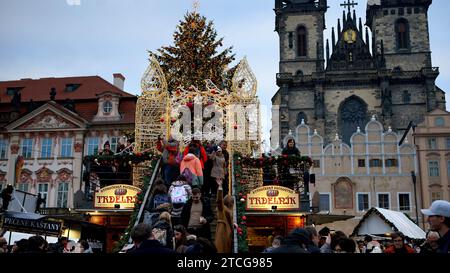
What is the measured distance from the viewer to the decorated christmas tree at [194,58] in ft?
77.5

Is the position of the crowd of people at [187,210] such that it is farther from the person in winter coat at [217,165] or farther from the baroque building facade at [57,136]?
the baroque building facade at [57,136]

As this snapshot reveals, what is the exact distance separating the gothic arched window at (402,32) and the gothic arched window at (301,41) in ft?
35.4

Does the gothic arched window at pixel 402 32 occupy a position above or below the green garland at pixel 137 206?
above

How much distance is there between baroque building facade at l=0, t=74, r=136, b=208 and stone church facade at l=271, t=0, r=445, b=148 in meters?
19.5

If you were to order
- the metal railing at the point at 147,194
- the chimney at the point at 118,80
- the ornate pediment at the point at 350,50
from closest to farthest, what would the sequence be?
the metal railing at the point at 147,194
the chimney at the point at 118,80
the ornate pediment at the point at 350,50

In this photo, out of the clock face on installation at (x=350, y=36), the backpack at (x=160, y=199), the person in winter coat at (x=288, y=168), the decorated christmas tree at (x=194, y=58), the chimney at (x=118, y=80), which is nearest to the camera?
the backpack at (x=160, y=199)

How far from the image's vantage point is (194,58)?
23766mm

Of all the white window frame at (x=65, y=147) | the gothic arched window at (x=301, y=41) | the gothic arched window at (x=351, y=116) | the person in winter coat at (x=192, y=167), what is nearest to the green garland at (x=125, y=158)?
the person in winter coat at (x=192, y=167)

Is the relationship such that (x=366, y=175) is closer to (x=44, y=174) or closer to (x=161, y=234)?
(x=44, y=174)

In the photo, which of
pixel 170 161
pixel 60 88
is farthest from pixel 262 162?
pixel 60 88

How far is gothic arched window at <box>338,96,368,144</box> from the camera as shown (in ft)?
193

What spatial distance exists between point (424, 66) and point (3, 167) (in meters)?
46.1

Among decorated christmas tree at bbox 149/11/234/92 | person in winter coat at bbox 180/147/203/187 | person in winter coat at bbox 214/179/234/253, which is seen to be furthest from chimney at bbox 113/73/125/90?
person in winter coat at bbox 214/179/234/253

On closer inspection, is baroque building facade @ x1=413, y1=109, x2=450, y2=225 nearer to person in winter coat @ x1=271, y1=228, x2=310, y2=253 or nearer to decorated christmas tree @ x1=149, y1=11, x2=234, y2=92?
decorated christmas tree @ x1=149, y1=11, x2=234, y2=92
